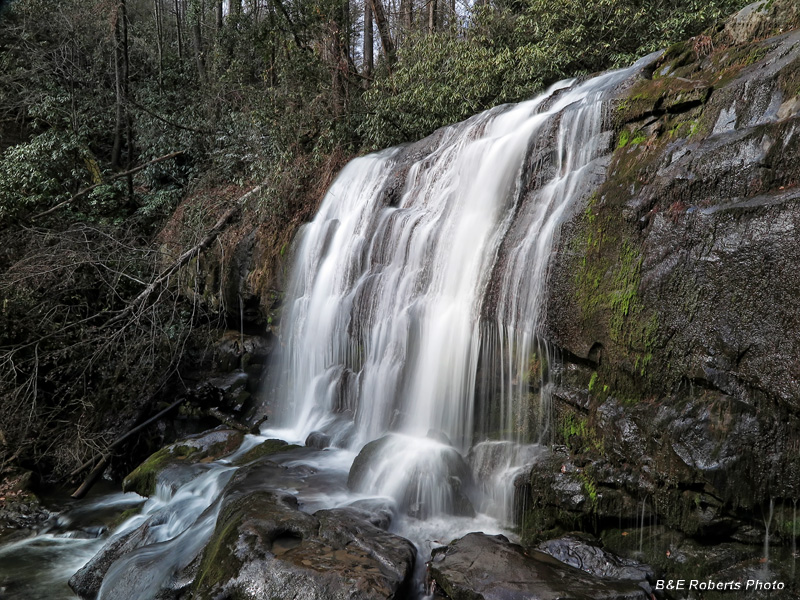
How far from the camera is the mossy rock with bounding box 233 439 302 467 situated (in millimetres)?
6839

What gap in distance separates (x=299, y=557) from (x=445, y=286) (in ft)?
11.3

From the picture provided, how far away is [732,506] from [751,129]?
2.87m

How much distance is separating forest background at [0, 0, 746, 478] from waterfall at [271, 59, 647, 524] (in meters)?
1.98

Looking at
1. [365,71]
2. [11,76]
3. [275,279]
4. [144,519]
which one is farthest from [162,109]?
[144,519]

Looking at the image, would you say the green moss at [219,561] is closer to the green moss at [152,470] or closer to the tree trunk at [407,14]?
the green moss at [152,470]

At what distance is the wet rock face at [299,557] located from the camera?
3.77 m

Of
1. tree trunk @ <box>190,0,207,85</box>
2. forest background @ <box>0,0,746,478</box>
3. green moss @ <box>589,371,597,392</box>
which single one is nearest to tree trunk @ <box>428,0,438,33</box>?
forest background @ <box>0,0,746,478</box>

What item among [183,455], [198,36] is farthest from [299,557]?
[198,36]

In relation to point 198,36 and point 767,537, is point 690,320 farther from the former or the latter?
point 198,36

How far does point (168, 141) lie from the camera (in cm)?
1508

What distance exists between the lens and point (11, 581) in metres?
5.37

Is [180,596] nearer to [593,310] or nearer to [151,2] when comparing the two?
[593,310]

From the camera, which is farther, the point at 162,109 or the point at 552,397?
the point at 162,109

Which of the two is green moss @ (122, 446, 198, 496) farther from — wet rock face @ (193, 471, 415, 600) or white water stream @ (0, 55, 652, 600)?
wet rock face @ (193, 471, 415, 600)
